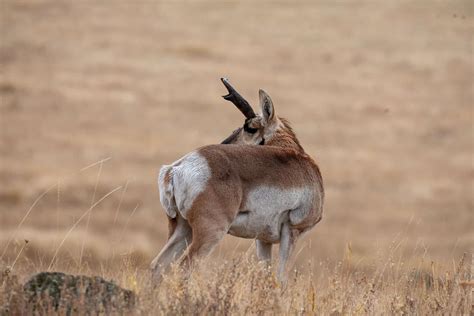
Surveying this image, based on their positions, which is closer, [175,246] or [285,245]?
[175,246]

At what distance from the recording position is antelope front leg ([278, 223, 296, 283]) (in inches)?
387

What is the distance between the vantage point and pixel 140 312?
23.6 ft

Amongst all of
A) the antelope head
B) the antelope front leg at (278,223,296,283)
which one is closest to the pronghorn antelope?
→ the antelope front leg at (278,223,296,283)

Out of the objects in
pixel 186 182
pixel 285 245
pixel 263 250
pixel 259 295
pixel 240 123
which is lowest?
pixel 240 123

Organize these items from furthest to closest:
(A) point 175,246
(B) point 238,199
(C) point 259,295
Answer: (A) point 175,246 < (B) point 238,199 < (C) point 259,295

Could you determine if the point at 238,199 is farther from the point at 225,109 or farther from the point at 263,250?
the point at 225,109

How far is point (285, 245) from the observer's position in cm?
Answer: 988

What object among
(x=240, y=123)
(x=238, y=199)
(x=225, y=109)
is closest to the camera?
(x=238, y=199)

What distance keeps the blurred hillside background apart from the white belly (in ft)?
2.74

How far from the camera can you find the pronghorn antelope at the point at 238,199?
902 cm

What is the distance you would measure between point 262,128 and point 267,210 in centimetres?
162

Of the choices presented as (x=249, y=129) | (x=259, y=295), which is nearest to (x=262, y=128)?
(x=249, y=129)

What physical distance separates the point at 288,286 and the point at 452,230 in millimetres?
17080

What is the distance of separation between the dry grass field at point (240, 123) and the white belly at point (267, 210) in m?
0.30
